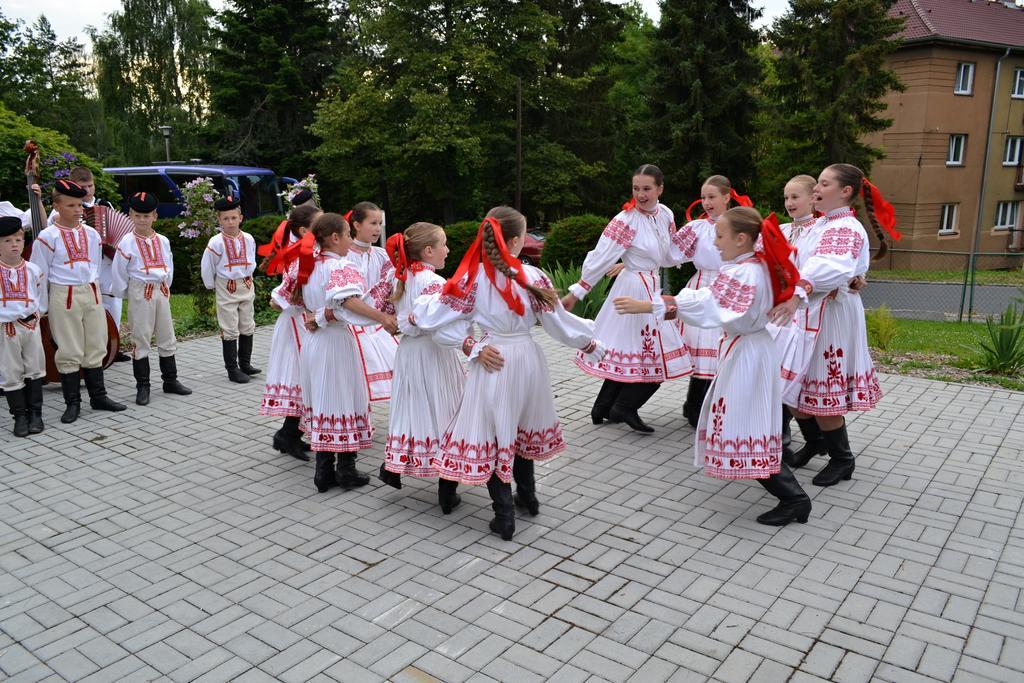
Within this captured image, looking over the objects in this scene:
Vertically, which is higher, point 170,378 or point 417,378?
point 417,378

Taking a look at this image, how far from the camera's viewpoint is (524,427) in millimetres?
4684

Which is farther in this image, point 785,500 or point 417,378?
point 417,378

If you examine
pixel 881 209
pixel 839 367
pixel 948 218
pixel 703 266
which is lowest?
pixel 839 367

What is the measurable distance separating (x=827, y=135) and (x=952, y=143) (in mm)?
8336

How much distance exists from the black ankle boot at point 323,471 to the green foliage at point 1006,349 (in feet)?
22.7

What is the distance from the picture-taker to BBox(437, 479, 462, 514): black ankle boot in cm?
→ 487

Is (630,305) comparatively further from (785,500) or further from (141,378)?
(141,378)

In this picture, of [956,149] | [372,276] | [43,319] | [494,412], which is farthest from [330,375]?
[956,149]

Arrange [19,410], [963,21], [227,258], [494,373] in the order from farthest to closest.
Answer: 1. [963,21]
2. [227,258]
3. [19,410]
4. [494,373]

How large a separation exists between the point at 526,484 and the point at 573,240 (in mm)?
9261

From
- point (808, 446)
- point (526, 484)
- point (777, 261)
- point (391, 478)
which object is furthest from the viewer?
point (808, 446)

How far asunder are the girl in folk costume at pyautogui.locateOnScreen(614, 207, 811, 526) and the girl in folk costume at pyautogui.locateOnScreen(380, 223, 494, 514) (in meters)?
1.25

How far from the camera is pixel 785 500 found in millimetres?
4715

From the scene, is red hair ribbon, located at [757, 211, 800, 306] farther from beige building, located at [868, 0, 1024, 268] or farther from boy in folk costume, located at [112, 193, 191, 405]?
beige building, located at [868, 0, 1024, 268]
